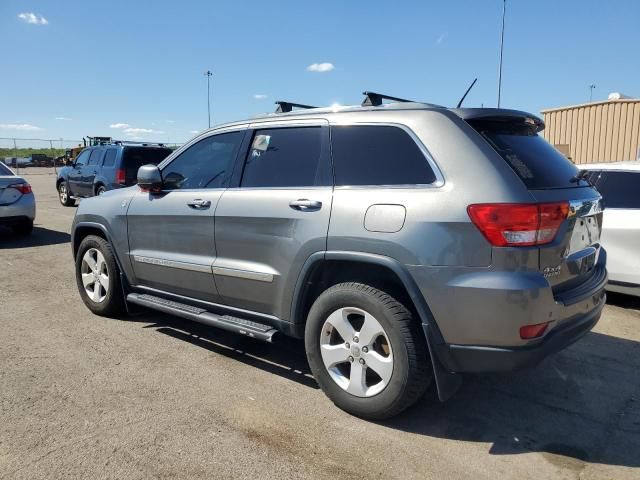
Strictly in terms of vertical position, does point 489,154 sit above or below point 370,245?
above

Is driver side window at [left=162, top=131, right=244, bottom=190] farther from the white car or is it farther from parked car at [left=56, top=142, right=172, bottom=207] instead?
parked car at [left=56, top=142, right=172, bottom=207]

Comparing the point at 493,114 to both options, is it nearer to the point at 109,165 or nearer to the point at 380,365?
the point at 380,365

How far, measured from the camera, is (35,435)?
299 cm

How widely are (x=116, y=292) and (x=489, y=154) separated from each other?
373 cm

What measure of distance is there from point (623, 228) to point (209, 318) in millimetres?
4392

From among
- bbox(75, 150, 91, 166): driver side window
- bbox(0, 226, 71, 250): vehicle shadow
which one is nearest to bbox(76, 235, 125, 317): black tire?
bbox(0, 226, 71, 250): vehicle shadow

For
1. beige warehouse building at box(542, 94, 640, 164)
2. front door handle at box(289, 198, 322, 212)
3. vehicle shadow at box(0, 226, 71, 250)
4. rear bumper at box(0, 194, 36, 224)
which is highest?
beige warehouse building at box(542, 94, 640, 164)

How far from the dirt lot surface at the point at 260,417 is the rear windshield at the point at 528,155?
4.86 ft

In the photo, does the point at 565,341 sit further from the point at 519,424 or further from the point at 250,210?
the point at 250,210

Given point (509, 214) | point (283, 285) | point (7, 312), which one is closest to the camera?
point (509, 214)

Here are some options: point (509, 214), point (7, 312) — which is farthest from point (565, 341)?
point (7, 312)

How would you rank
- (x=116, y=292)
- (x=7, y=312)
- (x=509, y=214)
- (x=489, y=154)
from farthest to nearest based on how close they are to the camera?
(x=7, y=312) < (x=116, y=292) < (x=489, y=154) < (x=509, y=214)

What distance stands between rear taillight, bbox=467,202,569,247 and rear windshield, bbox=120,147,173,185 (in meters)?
10.6

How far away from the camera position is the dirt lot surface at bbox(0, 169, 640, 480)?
2.74 m
